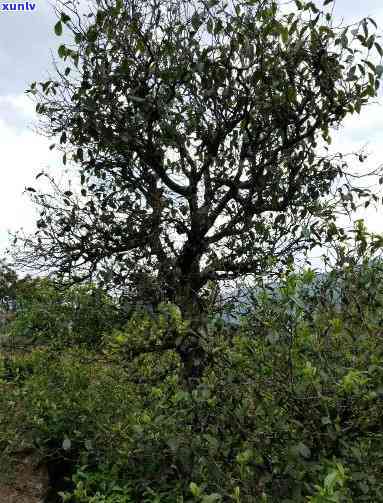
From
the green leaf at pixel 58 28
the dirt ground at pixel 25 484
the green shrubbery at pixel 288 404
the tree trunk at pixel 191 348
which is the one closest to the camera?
the green shrubbery at pixel 288 404

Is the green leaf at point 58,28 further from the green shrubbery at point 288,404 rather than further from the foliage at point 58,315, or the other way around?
the green shrubbery at point 288,404

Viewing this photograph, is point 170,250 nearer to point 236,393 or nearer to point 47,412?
point 47,412

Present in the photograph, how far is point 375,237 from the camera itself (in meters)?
4.49

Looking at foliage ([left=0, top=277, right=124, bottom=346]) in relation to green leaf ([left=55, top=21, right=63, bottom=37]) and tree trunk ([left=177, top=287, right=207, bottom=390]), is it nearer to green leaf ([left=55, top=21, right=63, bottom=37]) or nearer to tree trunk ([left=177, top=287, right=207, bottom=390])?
tree trunk ([left=177, top=287, right=207, bottom=390])

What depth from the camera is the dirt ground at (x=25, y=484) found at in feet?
24.1

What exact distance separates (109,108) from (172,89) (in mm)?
949

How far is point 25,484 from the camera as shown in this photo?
24.5ft

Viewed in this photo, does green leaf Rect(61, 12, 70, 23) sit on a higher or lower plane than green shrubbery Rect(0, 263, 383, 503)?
higher

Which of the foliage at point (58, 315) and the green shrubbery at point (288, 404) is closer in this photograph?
the green shrubbery at point (288, 404)

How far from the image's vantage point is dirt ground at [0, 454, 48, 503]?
7340mm

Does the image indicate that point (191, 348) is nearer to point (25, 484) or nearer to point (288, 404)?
point (288, 404)

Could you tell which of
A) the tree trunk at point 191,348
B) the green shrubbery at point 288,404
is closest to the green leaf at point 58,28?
the tree trunk at point 191,348

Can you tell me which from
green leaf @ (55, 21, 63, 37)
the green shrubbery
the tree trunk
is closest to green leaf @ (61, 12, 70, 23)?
green leaf @ (55, 21, 63, 37)

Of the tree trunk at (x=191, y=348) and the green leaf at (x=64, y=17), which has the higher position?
the green leaf at (x=64, y=17)
